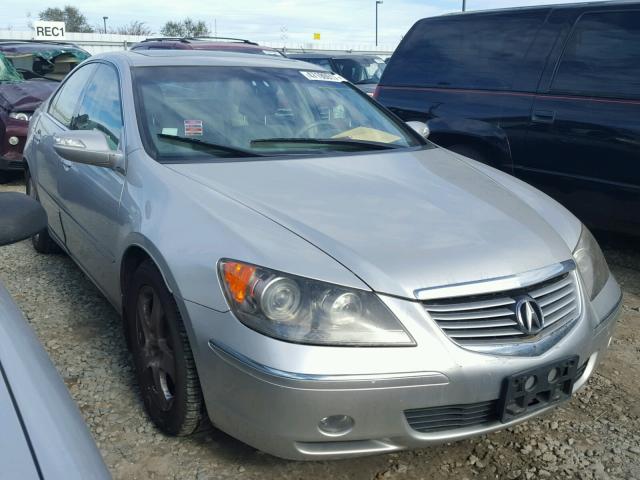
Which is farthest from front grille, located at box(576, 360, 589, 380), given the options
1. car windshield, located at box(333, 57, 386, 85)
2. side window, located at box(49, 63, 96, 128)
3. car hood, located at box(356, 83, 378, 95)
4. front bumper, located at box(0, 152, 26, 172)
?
car windshield, located at box(333, 57, 386, 85)

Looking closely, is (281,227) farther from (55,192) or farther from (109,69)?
(55,192)

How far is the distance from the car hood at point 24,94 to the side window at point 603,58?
518cm

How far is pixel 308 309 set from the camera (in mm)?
2035

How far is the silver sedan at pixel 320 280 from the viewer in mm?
2016

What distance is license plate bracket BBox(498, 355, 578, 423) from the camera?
212cm

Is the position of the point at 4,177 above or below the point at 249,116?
below

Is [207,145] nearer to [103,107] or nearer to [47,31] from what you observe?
[103,107]

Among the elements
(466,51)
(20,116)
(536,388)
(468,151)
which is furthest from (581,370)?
(20,116)

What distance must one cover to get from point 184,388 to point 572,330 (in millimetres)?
1352

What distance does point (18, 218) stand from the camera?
179 cm

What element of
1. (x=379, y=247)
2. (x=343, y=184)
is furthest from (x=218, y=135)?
(x=379, y=247)

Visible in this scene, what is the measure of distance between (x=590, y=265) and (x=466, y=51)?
3170mm

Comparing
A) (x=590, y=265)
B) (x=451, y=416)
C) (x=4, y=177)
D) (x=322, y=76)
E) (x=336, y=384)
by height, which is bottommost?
(x=4, y=177)

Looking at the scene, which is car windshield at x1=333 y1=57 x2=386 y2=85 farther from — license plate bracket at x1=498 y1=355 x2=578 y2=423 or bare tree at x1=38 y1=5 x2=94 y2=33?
bare tree at x1=38 y1=5 x2=94 y2=33
